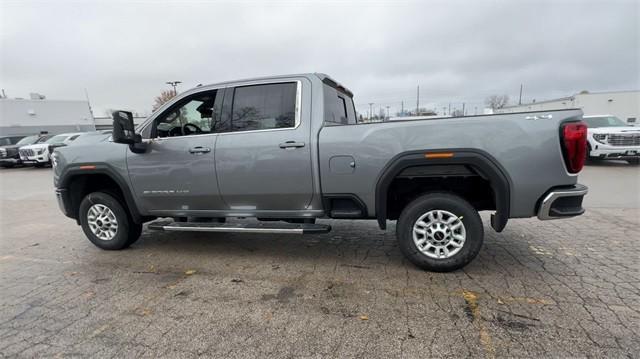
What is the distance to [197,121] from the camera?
4.17 m

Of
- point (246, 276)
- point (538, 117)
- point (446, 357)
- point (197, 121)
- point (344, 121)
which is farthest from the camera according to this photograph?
point (344, 121)

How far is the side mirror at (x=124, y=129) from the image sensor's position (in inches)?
148

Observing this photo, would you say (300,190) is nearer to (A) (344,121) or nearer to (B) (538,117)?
(A) (344,121)

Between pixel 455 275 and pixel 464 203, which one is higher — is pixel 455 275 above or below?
below

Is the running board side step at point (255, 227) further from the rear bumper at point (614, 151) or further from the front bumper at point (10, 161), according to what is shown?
the front bumper at point (10, 161)

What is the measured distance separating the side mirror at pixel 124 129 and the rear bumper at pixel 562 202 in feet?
14.2

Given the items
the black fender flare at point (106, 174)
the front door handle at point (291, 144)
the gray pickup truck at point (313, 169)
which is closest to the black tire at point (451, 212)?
the gray pickup truck at point (313, 169)

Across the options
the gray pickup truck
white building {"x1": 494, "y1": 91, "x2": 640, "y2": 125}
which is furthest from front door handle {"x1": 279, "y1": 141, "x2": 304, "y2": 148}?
white building {"x1": 494, "y1": 91, "x2": 640, "y2": 125}

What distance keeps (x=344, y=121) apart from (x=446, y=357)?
310cm

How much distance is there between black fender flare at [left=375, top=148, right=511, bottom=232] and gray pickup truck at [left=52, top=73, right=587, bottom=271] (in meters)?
0.01

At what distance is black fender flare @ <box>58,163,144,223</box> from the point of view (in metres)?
4.28

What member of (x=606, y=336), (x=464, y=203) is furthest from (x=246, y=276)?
(x=606, y=336)

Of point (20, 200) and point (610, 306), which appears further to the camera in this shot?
point (20, 200)

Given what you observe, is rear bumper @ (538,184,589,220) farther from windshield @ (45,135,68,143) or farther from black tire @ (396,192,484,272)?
windshield @ (45,135,68,143)
